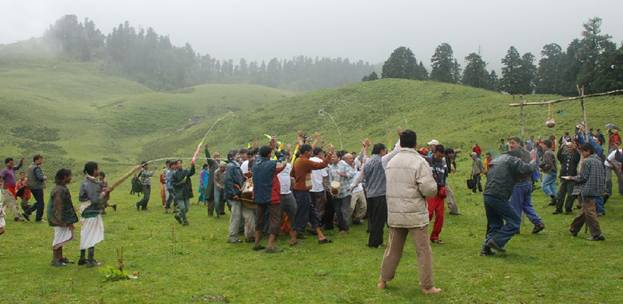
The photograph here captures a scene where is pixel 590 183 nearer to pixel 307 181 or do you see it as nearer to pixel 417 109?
pixel 307 181

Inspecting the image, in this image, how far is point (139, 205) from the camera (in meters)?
21.5

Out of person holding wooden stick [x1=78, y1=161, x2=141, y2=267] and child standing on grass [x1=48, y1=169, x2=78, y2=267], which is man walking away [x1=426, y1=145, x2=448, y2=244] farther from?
child standing on grass [x1=48, y1=169, x2=78, y2=267]

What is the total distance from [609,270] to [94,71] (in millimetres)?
160566

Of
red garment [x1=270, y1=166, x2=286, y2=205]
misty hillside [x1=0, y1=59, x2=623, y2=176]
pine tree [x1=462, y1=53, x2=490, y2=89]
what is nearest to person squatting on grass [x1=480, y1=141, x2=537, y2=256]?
red garment [x1=270, y1=166, x2=286, y2=205]

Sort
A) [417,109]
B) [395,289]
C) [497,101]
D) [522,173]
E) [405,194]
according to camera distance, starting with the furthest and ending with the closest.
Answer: [417,109] → [497,101] → [522,173] → [395,289] → [405,194]

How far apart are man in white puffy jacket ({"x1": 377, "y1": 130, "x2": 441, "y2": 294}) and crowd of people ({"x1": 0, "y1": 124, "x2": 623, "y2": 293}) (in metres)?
0.01

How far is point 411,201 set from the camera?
305 inches

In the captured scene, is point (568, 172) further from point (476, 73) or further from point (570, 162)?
point (476, 73)

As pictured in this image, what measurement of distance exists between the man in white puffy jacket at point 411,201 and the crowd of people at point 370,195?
0.01m

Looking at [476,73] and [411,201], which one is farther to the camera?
[476,73]

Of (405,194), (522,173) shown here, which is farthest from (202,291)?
(522,173)

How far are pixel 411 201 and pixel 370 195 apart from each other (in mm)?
3933

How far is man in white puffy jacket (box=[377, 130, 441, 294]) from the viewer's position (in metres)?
7.72

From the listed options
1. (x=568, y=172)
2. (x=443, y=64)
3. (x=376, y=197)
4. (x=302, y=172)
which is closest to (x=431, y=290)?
(x=376, y=197)
